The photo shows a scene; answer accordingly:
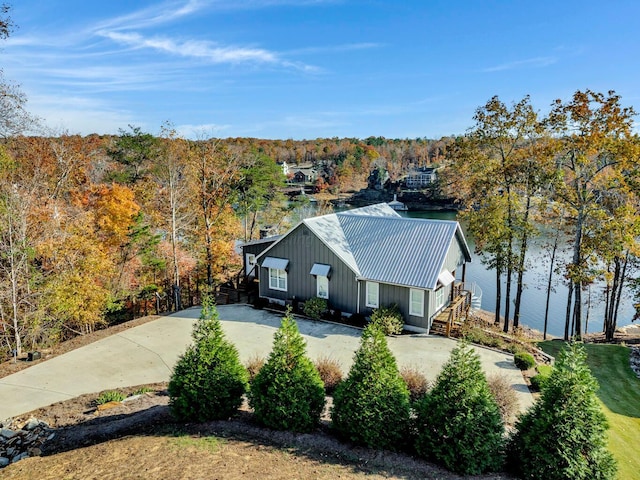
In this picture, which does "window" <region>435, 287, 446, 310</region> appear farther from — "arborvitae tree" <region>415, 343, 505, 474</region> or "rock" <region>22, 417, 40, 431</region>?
"rock" <region>22, 417, 40, 431</region>

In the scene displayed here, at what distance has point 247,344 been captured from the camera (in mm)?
16109

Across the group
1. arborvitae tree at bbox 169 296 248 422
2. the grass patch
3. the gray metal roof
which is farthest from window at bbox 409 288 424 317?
the grass patch

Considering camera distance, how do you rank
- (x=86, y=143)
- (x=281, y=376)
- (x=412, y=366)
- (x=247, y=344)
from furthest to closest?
(x=86, y=143), (x=247, y=344), (x=412, y=366), (x=281, y=376)

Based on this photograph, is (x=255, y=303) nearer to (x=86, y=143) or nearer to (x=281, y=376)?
(x=281, y=376)

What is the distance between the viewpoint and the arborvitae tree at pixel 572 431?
22.8ft

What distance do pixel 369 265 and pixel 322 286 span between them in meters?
2.41

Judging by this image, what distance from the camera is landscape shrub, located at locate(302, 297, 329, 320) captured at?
59.7ft

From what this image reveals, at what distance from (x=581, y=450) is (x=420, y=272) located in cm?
994

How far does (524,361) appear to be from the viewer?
13805 mm

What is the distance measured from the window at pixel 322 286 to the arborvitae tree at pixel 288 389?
9.42 metres

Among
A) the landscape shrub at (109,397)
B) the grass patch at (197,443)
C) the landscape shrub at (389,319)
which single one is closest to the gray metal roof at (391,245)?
the landscape shrub at (389,319)

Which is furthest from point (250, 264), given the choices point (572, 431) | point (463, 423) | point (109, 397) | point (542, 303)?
point (542, 303)

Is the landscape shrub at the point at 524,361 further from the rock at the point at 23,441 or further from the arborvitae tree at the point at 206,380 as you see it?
the rock at the point at 23,441

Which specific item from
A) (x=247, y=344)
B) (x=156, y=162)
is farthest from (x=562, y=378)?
(x=156, y=162)
